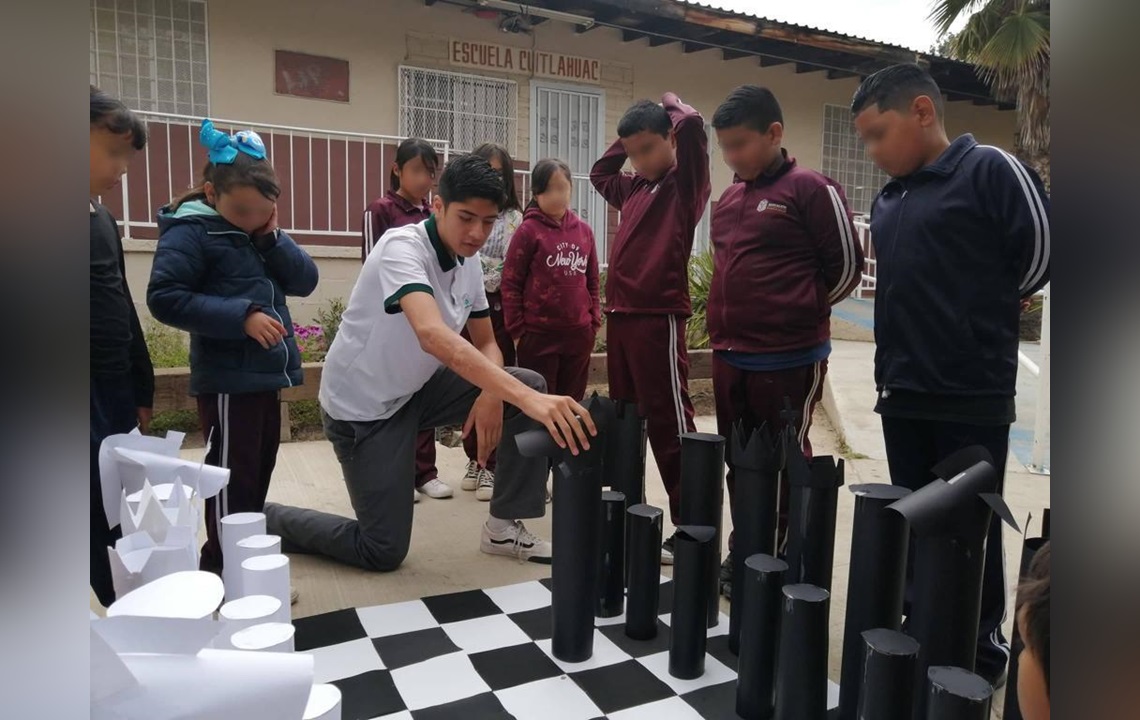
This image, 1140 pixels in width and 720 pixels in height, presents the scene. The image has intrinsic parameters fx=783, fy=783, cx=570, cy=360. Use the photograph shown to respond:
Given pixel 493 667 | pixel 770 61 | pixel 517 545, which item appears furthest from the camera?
pixel 770 61

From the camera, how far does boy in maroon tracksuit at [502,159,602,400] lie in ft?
11.2

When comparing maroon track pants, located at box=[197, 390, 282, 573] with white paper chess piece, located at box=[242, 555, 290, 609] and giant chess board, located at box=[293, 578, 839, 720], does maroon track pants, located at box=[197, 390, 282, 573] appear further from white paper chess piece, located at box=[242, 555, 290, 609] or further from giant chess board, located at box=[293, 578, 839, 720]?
white paper chess piece, located at box=[242, 555, 290, 609]

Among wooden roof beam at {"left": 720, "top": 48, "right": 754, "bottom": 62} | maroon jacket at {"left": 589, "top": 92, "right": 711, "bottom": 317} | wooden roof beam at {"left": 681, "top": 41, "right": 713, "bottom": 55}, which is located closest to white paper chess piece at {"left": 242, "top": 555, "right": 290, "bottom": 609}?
maroon jacket at {"left": 589, "top": 92, "right": 711, "bottom": 317}

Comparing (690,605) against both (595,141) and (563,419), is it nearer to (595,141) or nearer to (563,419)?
(563,419)

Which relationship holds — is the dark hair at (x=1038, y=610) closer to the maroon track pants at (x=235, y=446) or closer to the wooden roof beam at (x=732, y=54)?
the maroon track pants at (x=235, y=446)

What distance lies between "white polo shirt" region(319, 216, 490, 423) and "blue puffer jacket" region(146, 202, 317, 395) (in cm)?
18

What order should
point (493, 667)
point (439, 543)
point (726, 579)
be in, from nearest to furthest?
point (493, 667)
point (726, 579)
point (439, 543)

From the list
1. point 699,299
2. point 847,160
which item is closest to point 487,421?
point 699,299

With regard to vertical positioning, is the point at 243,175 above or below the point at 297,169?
below

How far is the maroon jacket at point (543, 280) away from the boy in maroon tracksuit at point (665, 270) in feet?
1.90

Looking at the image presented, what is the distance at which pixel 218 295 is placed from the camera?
2.31 m

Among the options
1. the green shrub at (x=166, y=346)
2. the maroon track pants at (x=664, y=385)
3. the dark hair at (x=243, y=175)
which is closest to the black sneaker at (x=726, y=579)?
the maroon track pants at (x=664, y=385)

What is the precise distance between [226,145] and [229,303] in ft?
1.49
